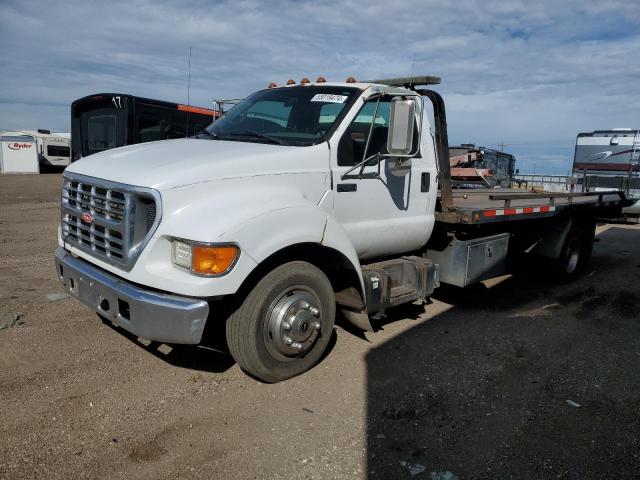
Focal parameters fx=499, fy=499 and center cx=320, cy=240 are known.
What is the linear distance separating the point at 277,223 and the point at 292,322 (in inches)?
28.7

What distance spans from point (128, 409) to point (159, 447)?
0.51m

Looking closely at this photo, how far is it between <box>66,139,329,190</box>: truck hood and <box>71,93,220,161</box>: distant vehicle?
686cm

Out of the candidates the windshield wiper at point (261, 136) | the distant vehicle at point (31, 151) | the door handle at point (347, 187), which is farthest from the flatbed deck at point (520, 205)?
the distant vehicle at point (31, 151)

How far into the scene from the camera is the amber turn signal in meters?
2.96

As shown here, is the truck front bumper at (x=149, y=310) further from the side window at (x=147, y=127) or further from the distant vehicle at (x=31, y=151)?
the distant vehicle at (x=31, y=151)

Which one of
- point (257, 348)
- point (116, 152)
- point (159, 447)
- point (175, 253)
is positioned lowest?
point (159, 447)

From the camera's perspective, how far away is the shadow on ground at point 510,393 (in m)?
2.87

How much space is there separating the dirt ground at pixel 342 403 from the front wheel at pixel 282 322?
0.68 feet

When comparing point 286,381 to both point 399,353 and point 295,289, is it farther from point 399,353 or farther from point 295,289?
point 399,353

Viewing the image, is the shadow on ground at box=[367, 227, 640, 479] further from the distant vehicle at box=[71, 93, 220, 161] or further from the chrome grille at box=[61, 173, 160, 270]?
the distant vehicle at box=[71, 93, 220, 161]

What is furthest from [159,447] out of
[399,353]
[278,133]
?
[278,133]

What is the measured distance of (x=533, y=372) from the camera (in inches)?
159

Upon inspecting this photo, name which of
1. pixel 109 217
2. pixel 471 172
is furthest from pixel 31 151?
pixel 109 217

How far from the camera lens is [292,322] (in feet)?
11.5
